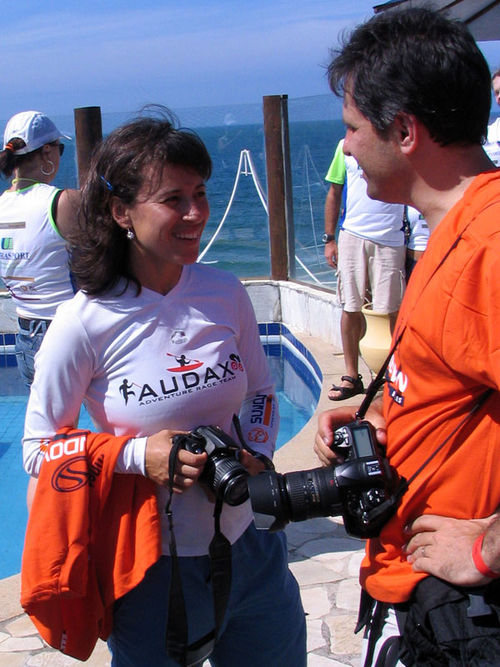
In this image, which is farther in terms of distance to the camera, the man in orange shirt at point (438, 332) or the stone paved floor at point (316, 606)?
the stone paved floor at point (316, 606)

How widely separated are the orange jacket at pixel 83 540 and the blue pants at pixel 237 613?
73mm

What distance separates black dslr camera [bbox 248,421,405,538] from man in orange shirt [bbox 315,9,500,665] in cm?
4

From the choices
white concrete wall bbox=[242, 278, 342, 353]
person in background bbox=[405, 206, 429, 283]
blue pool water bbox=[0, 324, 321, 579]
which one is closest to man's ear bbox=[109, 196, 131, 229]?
person in background bbox=[405, 206, 429, 283]

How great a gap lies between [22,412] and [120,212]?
602cm

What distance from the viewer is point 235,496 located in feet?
5.64

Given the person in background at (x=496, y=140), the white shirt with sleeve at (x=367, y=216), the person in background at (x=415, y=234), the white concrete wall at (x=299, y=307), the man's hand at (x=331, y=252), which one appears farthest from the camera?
the white concrete wall at (x=299, y=307)

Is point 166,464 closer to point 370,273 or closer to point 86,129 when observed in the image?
point 370,273

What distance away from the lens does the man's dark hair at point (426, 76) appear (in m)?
1.39

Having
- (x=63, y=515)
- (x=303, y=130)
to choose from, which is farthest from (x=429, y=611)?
(x=303, y=130)

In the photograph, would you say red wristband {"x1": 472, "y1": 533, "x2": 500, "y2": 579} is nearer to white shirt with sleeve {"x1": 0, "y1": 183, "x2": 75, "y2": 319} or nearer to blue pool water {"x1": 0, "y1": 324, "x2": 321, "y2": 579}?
white shirt with sleeve {"x1": 0, "y1": 183, "x2": 75, "y2": 319}

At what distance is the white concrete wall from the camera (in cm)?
699

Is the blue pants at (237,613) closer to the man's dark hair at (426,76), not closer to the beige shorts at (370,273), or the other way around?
the man's dark hair at (426,76)

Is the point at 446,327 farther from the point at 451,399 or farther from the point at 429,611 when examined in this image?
the point at 429,611

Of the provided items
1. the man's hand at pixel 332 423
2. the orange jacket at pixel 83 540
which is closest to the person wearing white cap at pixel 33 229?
the orange jacket at pixel 83 540
